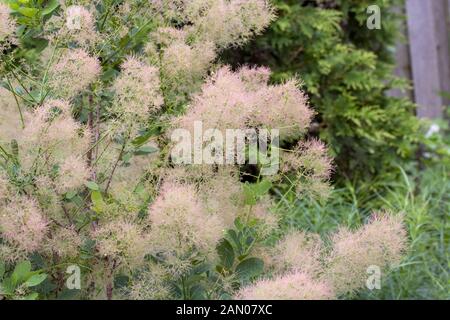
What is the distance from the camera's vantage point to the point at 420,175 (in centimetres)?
477

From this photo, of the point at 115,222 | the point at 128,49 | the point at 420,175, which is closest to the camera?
the point at 115,222

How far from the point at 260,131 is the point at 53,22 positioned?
0.77m

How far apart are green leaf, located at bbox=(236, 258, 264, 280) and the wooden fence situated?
4.03 metres

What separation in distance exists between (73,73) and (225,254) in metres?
0.69

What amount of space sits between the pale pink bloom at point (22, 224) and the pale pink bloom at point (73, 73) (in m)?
0.35

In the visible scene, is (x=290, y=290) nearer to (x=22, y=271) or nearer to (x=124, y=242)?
(x=124, y=242)

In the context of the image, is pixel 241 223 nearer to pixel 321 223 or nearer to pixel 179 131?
pixel 179 131

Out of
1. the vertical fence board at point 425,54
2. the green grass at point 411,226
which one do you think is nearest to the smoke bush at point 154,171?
the green grass at point 411,226

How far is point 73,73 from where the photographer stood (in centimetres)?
202

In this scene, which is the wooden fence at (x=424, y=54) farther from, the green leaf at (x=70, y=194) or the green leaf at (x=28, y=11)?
the green leaf at (x=70, y=194)

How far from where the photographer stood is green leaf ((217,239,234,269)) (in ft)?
6.61

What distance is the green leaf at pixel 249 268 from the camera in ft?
6.52
